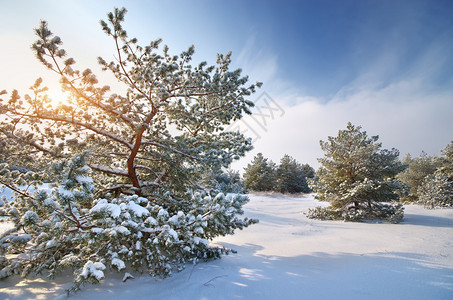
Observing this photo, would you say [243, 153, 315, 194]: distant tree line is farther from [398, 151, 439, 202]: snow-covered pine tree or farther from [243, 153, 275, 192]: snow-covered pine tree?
[398, 151, 439, 202]: snow-covered pine tree

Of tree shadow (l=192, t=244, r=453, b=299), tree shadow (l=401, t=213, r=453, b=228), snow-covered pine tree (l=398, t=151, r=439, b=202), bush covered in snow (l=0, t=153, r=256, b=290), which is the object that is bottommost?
tree shadow (l=401, t=213, r=453, b=228)

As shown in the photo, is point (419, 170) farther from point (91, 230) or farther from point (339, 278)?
point (91, 230)

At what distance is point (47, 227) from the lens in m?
1.86

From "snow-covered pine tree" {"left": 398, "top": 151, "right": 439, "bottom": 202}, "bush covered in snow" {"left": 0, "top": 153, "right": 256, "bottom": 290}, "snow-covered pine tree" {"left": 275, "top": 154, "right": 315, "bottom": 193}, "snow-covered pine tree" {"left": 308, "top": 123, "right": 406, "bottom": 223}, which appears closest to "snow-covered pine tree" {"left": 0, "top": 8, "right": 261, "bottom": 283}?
"bush covered in snow" {"left": 0, "top": 153, "right": 256, "bottom": 290}

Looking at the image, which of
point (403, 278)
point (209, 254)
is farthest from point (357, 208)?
point (209, 254)

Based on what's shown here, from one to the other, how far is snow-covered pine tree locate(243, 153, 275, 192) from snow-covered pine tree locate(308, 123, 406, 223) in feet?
51.8

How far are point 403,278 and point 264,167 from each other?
22.3 meters

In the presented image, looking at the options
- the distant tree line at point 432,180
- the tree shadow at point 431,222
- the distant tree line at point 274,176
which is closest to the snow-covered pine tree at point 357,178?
the tree shadow at point 431,222

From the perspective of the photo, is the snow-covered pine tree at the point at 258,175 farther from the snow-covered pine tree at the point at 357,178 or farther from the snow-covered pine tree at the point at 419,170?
the snow-covered pine tree at the point at 357,178

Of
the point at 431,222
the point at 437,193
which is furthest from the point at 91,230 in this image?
the point at 437,193

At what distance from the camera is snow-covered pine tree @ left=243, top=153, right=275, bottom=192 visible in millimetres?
24192

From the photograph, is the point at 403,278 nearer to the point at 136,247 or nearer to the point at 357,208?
the point at 136,247

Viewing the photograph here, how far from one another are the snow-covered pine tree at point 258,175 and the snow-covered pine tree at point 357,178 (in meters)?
15.8

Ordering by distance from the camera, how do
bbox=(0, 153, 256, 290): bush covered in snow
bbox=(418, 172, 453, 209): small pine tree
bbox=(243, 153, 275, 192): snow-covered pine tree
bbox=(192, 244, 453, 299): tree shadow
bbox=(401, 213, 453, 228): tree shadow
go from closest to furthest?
bbox=(0, 153, 256, 290): bush covered in snow → bbox=(192, 244, 453, 299): tree shadow → bbox=(401, 213, 453, 228): tree shadow → bbox=(418, 172, 453, 209): small pine tree → bbox=(243, 153, 275, 192): snow-covered pine tree
